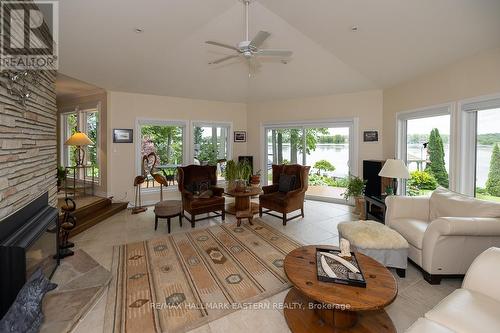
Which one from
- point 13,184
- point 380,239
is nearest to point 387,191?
point 380,239

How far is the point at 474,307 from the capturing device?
56.4 inches

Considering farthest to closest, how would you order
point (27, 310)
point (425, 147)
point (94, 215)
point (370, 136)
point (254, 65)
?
point (370, 136), point (254, 65), point (94, 215), point (425, 147), point (27, 310)

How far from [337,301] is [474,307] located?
2.68ft

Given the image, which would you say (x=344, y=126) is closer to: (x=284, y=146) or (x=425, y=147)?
(x=284, y=146)

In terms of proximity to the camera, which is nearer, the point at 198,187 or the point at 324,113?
the point at 198,187

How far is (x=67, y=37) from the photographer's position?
3160 millimetres

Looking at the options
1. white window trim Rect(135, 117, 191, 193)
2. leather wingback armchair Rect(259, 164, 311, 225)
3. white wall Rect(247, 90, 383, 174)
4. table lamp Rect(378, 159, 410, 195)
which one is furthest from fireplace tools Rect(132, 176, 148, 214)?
table lamp Rect(378, 159, 410, 195)

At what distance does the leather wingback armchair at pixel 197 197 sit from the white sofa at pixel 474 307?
3371mm

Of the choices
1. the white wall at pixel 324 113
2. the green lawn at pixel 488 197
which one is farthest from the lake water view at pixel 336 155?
the green lawn at pixel 488 197

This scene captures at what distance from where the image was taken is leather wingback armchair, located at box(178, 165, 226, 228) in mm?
4133

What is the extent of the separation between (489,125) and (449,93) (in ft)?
2.31

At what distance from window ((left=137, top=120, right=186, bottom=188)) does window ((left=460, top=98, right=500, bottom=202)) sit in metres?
5.58

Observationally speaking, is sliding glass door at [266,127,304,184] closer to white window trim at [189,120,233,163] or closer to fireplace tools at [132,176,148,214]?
white window trim at [189,120,233,163]

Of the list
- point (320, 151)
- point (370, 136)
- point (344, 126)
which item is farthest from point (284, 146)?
point (370, 136)
